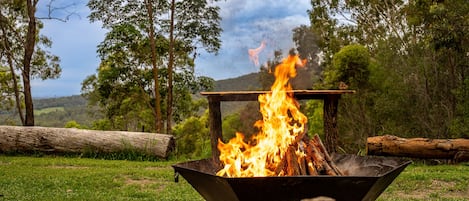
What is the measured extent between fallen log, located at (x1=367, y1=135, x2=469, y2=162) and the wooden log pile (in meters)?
5.77

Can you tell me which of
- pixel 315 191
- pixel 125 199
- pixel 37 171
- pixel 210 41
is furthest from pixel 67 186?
A: pixel 210 41

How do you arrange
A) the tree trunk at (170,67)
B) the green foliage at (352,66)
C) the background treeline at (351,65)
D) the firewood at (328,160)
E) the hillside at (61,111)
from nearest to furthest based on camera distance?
the firewood at (328,160), the background treeline at (351,65), the green foliage at (352,66), the tree trunk at (170,67), the hillside at (61,111)

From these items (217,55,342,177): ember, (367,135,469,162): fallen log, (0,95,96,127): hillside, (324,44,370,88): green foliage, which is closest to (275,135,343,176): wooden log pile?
(217,55,342,177): ember

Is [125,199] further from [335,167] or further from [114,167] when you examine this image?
[114,167]

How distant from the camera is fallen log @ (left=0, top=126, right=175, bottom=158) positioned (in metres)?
11.2

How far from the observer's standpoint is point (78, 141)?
11438 millimetres

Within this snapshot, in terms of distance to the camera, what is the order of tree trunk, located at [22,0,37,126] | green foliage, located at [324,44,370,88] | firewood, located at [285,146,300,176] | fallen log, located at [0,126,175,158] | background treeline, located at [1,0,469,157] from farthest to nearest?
green foliage, located at [324,44,370,88] → tree trunk, located at [22,0,37,126] → background treeline, located at [1,0,469,157] → fallen log, located at [0,126,175,158] → firewood, located at [285,146,300,176]

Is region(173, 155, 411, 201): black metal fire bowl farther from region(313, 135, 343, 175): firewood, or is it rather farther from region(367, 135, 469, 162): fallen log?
region(367, 135, 469, 162): fallen log

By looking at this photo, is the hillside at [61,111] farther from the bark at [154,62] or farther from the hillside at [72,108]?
the bark at [154,62]

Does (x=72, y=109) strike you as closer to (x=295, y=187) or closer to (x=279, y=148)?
(x=279, y=148)

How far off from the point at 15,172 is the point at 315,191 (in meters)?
6.67

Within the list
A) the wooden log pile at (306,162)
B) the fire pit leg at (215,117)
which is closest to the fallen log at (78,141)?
the fire pit leg at (215,117)

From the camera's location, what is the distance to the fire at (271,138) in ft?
13.0

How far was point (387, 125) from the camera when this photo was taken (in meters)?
16.9
